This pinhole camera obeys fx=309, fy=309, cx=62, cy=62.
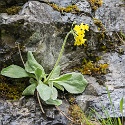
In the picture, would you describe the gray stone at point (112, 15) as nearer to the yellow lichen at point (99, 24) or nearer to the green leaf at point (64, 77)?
the yellow lichen at point (99, 24)

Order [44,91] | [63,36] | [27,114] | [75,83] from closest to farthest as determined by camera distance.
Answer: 1. [27,114]
2. [44,91]
3. [75,83]
4. [63,36]

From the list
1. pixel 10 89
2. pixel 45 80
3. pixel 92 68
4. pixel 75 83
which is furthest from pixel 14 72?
pixel 92 68

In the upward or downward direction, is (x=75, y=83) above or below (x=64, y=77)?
below

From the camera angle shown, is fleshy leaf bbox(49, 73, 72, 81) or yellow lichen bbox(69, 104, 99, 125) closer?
yellow lichen bbox(69, 104, 99, 125)

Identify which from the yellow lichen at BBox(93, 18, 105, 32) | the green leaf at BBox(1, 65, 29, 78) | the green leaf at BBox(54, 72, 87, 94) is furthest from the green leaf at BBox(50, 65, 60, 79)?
the yellow lichen at BBox(93, 18, 105, 32)

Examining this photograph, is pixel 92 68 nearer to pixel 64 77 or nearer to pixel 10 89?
pixel 64 77

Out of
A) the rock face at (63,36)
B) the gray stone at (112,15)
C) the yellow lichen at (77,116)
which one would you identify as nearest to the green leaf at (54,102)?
the yellow lichen at (77,116)

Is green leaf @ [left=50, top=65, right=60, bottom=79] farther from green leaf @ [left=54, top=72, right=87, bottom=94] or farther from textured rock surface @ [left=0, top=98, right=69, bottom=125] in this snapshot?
textured rock surface @ [left=0, top=98, right=69, bottom=125]
